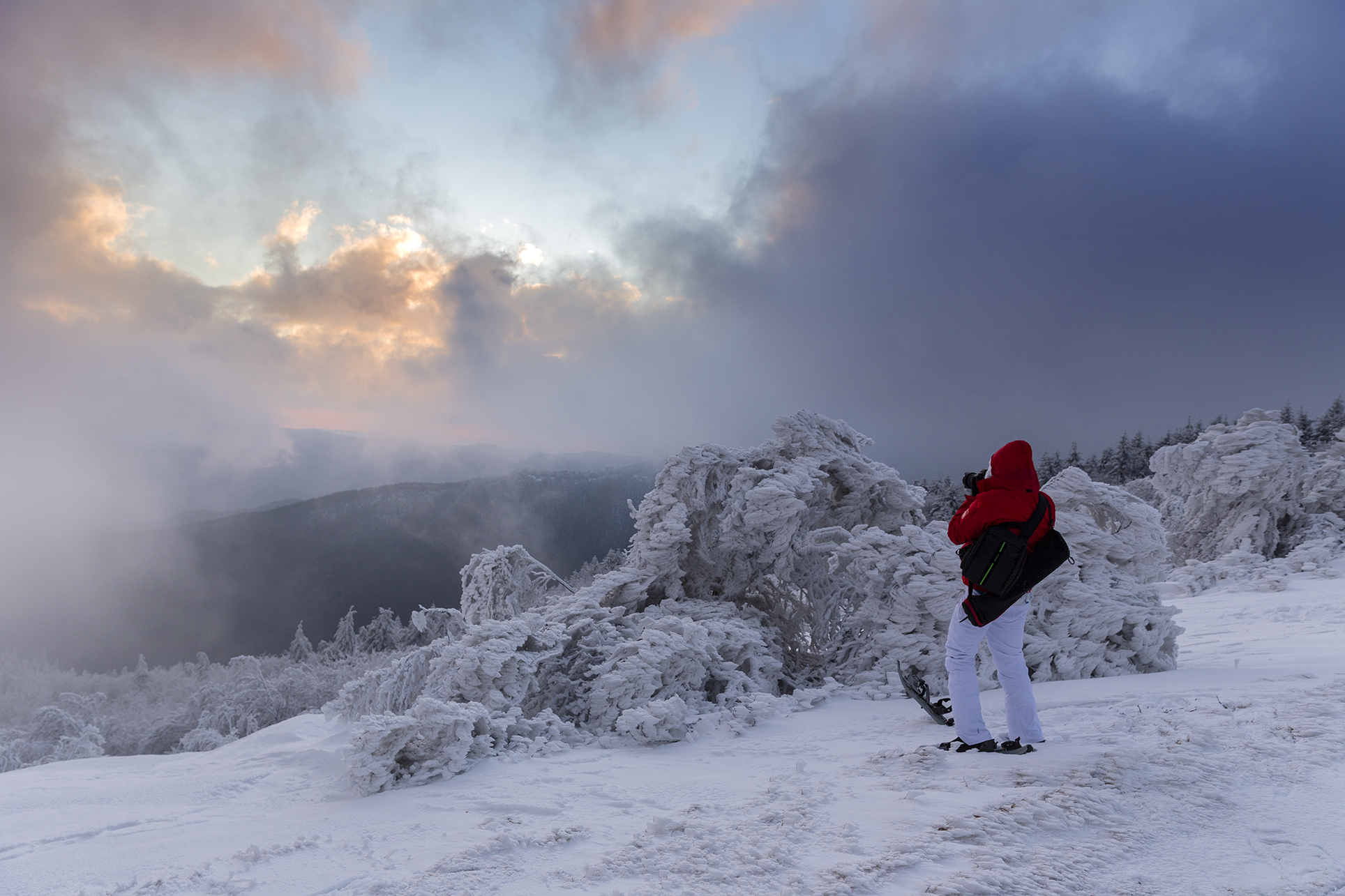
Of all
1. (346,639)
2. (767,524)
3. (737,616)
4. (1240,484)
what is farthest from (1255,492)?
(346,639)

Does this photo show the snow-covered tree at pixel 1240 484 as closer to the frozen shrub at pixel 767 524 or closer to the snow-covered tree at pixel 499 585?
the frozen shrub at pixel 767 524

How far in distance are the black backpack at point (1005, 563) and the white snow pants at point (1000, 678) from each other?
0.41 ft

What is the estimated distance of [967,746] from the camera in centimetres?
354

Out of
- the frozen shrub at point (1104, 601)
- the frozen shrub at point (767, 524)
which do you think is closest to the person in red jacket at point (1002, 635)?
the frozen shrub at point (1104, 601)

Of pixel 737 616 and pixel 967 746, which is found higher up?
pixel 737 616

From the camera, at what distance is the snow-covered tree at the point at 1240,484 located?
13273 mm

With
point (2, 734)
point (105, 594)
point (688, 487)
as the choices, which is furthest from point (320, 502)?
point (688, 487)

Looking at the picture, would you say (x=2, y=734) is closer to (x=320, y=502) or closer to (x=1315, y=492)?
(x=1315, y=492)

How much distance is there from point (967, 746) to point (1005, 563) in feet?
3.91

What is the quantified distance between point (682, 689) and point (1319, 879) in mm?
4528

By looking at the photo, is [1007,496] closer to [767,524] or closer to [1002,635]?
[1002,635]

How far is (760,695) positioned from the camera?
541cm

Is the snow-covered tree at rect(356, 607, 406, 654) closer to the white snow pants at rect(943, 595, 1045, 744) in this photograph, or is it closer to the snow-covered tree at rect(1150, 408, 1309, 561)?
the white snow pants at rect(943, 595, 1045, 744)

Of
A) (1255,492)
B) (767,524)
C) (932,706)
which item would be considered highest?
(767,524)
